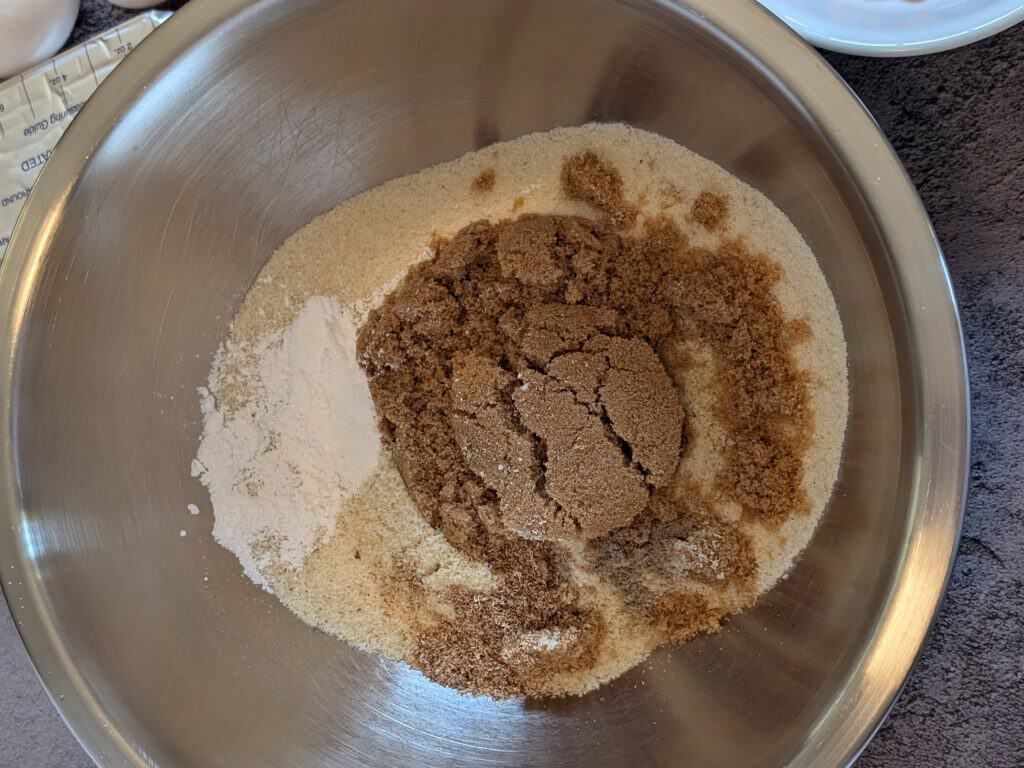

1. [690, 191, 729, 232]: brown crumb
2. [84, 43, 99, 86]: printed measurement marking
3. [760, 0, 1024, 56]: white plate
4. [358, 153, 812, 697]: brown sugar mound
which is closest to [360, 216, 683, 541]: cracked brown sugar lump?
[358, 153, 812, 697]: brown sugar mound

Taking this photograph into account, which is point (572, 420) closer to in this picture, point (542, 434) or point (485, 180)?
point (542, 434)

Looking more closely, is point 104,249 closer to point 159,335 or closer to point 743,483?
point 159,335

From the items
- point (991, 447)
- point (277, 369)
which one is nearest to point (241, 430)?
point (277, 369)

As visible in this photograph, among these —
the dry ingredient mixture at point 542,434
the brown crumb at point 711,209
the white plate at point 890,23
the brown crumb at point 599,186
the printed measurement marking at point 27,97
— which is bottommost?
the dry ingredient mixture at point 542,434

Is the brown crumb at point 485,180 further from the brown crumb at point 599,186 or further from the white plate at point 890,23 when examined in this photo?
the white plate at point 890,23

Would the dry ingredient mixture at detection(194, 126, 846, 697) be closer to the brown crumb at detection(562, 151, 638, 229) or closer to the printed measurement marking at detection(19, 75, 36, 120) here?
the brown crumb at detection(562, 151, 638, 229)

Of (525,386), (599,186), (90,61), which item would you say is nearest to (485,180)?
(599,186)

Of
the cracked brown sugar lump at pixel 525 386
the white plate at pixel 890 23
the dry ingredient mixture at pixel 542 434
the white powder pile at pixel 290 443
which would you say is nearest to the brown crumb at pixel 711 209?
the dry ingredient mixture at pixel 542 434
